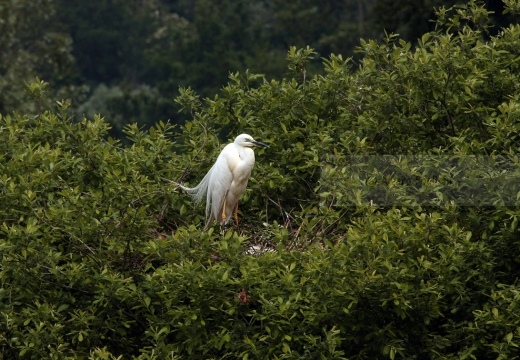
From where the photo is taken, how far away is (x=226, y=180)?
7.48 m

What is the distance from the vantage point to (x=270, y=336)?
20.4 feet

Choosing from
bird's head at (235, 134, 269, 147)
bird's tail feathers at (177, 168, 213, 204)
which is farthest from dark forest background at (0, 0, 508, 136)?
bird's head at (235, 134, 269, 147)

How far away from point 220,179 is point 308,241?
33.3 inches

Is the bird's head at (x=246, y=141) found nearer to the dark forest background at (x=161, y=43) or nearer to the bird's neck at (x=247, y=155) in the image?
the bird's neck at (x=247, y=155)

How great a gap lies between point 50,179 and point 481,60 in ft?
9.11

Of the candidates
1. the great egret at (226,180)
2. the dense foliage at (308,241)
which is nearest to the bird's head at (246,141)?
the great egret at (226,180)

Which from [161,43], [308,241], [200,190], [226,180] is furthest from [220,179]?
[161,43]

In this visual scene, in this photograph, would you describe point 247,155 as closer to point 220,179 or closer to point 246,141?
point 246,141

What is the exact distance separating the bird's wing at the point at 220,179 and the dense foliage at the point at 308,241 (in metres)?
0.15

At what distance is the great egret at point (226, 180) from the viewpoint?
7.50 metres

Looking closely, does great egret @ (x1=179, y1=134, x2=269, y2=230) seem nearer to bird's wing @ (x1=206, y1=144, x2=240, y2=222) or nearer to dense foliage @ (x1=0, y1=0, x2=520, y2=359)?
bird's wing @ (x1=206, y1=144, x2=240, y2=222)

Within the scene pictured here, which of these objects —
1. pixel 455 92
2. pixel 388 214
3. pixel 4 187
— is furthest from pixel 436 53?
pixel 4 187

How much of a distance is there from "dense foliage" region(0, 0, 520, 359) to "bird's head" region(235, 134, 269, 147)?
0.26m

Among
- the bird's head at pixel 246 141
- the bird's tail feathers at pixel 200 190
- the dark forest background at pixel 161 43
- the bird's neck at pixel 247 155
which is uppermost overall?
the bird's head at pixel 246 141
